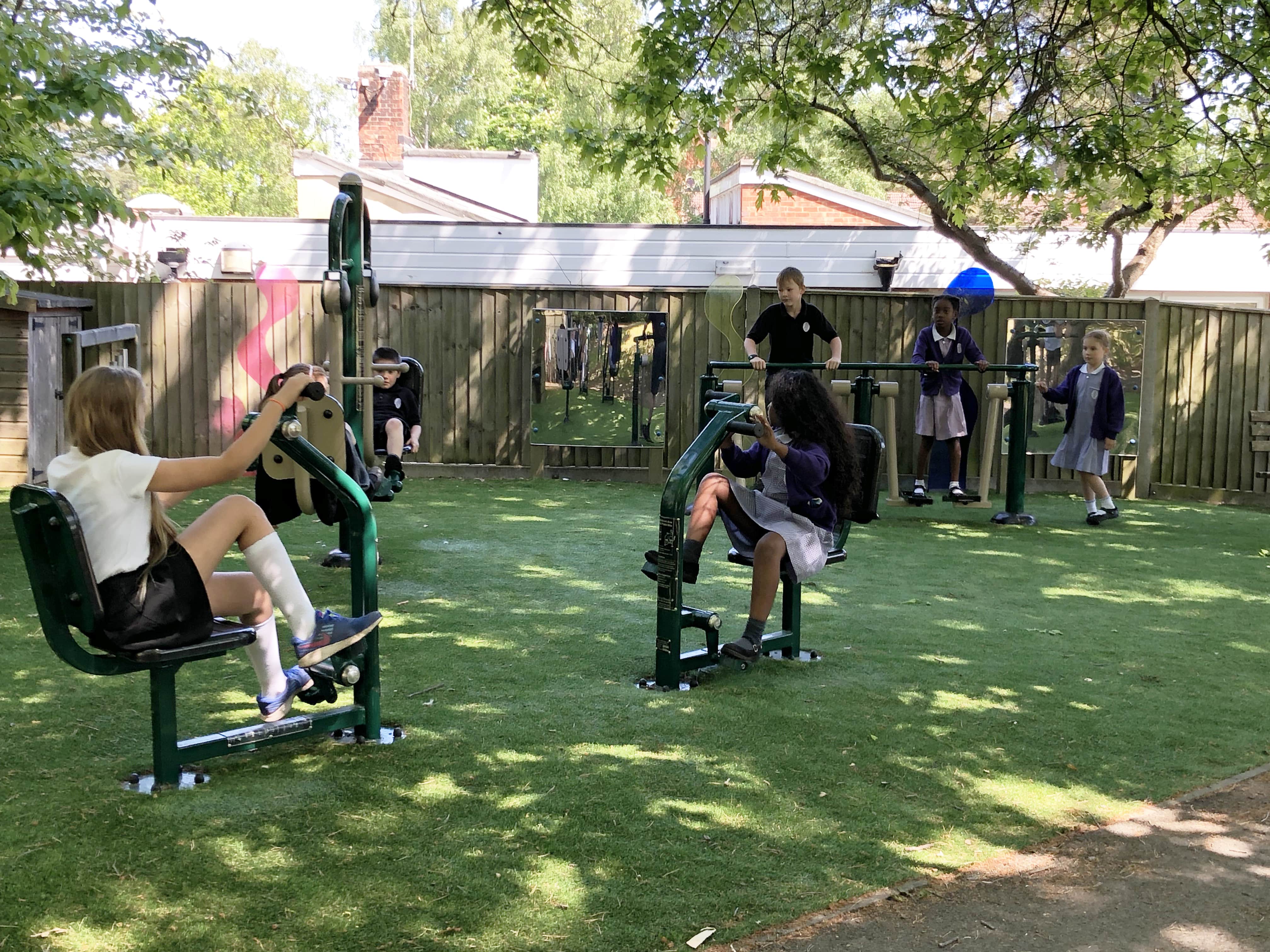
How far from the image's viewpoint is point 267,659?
4.02 meters

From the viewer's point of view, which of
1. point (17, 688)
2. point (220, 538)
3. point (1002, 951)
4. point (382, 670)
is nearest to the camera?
point (1002, 951)

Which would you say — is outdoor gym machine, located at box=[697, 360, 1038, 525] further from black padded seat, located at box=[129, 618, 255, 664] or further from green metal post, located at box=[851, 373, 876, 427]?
black padded seat, located at box=[129, 618, 255, 664]

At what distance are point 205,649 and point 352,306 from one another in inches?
114

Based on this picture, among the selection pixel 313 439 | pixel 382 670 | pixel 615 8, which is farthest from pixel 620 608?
pixel 615 8

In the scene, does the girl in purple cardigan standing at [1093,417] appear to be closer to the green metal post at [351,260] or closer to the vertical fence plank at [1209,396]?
the vertical fence plank at [1209,396]

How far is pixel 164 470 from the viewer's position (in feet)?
11.8

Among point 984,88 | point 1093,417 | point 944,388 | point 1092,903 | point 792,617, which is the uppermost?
point 984,88

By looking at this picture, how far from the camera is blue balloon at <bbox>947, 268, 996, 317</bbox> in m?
11.3

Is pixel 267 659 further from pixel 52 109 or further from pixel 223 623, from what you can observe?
pixel 52 109

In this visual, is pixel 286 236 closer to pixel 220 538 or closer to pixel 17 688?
pixel 17 688

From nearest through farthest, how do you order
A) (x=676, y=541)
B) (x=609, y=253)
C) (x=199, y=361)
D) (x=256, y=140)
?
(x=676, y=541), (x=199, y=361), (x=609, y=253), (x=256, y=140)

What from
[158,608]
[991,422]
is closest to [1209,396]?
[991,422]

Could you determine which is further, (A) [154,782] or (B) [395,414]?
(B) [395,414]

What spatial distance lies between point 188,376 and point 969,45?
789cm
